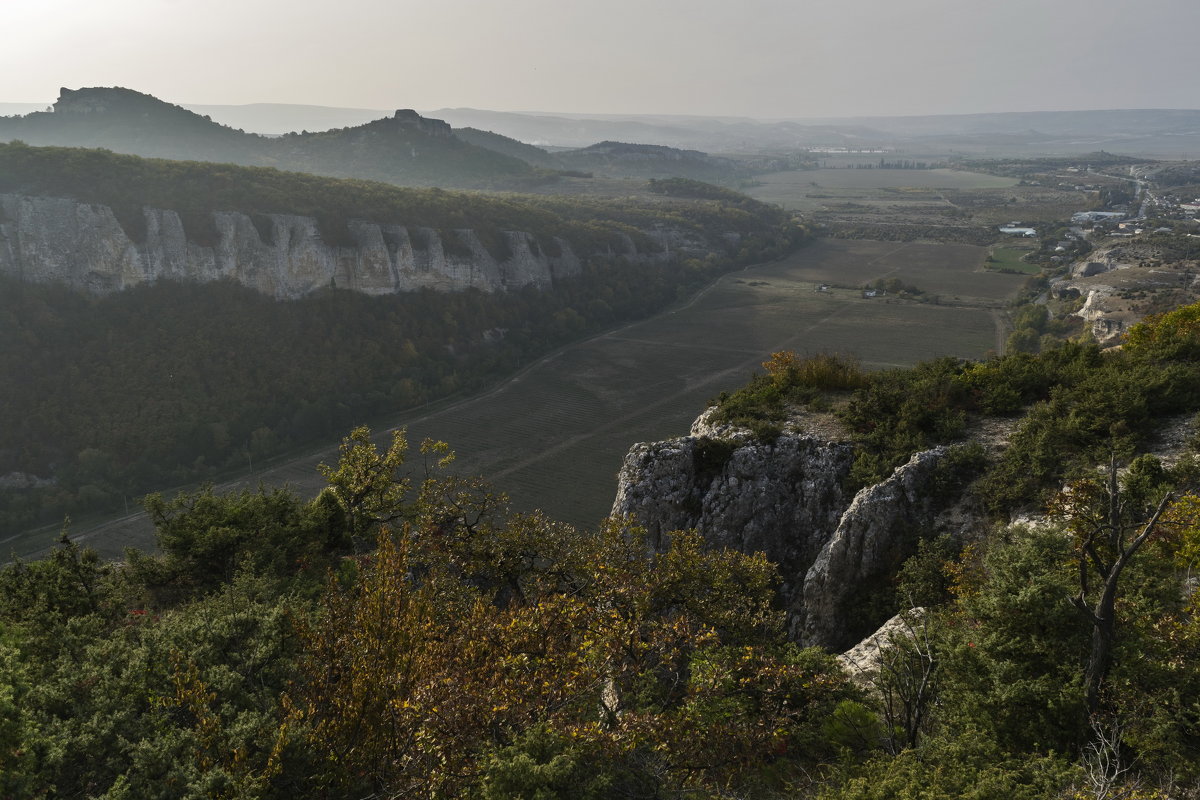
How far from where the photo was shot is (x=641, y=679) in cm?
1041

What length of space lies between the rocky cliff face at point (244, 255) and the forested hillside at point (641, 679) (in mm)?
55951

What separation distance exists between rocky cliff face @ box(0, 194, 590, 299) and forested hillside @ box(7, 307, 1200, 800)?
55951 millimetres

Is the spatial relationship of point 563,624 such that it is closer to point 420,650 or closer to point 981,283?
point 420,650

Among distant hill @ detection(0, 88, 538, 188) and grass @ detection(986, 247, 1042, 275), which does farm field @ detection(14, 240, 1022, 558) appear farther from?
distant hill @ detection(0, 88, 538, 188)

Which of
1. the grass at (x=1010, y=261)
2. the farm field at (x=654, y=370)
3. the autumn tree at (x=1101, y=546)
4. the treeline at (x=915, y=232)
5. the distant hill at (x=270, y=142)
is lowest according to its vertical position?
the farm field at (x=654, y=370)

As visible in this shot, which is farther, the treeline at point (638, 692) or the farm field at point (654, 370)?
the farm field at point (654, 370)

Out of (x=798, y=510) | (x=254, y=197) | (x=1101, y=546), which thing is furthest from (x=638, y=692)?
(x=254, y=197)

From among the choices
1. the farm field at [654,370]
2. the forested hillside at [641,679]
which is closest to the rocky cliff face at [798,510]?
the forested hillside at [641,679]

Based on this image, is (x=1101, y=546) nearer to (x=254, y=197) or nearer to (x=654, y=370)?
(x=654, y=370)

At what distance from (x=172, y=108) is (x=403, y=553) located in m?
189

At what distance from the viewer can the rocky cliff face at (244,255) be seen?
5709cm

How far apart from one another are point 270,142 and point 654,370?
14930 centimetres

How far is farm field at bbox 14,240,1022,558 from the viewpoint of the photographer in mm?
49594

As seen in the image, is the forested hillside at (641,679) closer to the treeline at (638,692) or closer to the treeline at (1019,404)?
the treeline at (638,692)
